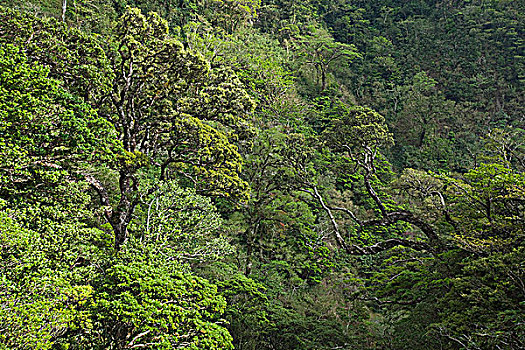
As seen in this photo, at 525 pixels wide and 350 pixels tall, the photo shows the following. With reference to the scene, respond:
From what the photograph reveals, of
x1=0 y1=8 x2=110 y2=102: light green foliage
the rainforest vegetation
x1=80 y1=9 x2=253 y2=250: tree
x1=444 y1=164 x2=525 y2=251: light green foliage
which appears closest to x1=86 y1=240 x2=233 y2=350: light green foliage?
the rainforest vegetation

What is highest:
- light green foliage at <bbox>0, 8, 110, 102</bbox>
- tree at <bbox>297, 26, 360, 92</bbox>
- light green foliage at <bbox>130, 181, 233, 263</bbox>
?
tree at <bbox>297, 26, 360, 92</bbox>

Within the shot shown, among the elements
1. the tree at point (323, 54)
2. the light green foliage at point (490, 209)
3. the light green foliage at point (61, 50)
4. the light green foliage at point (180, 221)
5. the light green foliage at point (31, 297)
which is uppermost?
the tree at point (323, 54)

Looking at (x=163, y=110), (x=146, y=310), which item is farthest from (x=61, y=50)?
(x=146, y=310)

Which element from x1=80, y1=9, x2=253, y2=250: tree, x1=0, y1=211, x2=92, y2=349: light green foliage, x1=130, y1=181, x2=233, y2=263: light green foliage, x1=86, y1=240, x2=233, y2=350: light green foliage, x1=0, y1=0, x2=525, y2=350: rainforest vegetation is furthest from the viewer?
x1=80, y1=9, x2=253, y2=250: tree

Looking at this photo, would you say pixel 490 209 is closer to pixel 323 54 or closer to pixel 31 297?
pixel 31 297

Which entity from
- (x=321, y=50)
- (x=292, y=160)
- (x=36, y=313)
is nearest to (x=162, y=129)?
(x=292, y=160)

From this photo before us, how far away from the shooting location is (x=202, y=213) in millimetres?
8414

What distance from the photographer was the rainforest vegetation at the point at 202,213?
17.1 feet

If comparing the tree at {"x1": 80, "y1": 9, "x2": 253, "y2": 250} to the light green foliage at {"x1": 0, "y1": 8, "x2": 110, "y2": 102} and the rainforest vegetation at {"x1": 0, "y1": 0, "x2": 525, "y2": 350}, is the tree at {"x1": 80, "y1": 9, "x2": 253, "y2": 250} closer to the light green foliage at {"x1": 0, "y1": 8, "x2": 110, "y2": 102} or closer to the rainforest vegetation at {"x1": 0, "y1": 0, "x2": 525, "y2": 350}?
the rainforest vegetation at {"x1": 0, "y1": 0, "x2": 525, "y2": 350}

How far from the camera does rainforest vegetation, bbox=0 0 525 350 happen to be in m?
5.21

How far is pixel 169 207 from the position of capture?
803cm

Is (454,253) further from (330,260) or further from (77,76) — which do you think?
(77,76)

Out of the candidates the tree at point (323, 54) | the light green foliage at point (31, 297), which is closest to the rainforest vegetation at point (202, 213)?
the light green foliage at point (31, 297)

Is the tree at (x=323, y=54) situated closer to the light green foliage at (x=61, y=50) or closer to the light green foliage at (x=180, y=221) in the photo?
the light green foliage at (x=61, y=50)
